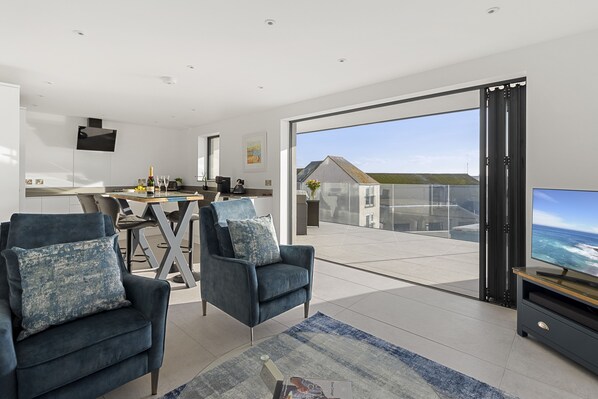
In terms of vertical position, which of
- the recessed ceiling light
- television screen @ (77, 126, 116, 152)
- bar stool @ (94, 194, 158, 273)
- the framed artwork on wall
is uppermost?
the recessed ceiling light

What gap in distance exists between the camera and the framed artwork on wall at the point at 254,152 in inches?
223

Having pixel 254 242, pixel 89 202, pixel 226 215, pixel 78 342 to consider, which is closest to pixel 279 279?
pixel 254 242

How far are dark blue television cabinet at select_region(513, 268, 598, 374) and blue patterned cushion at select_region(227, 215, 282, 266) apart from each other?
2.01 m

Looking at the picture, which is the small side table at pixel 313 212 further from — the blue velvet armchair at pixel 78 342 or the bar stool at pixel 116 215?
the blue velvet armchair at pixel 78 342

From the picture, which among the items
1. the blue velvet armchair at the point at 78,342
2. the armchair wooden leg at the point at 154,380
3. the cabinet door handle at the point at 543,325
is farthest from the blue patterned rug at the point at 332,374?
the cabinet door handle at the point at 543,325

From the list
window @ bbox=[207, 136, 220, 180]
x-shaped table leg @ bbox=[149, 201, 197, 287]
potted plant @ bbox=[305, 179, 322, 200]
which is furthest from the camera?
potted plant @ bbox=[305, 179, 322, 200]

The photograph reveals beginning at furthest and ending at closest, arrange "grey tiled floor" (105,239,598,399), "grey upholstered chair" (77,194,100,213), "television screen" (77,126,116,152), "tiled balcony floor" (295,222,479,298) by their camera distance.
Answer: "television screen" (77,126,116,152) → "tiled balcony floor" (295,222,479,298) → "grey upholstered chair" (77,194,100,213) → "grey tiled floor" (105,239,598,399)

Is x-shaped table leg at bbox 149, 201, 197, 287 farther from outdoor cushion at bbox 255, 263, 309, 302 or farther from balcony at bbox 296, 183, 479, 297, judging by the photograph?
balcony at bbox 296, 183, 479, 297

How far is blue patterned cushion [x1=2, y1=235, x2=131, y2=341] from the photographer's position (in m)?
1.62

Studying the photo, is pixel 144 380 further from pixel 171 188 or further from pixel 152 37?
pixel 171 188

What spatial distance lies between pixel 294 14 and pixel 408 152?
408cm

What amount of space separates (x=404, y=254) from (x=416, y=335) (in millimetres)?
3025

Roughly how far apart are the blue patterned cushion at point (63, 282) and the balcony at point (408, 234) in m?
3.36

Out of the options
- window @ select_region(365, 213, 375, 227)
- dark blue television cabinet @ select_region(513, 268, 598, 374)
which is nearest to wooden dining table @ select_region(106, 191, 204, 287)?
dark blue television cabinet @ select_region(513, 268, 598, 374)
